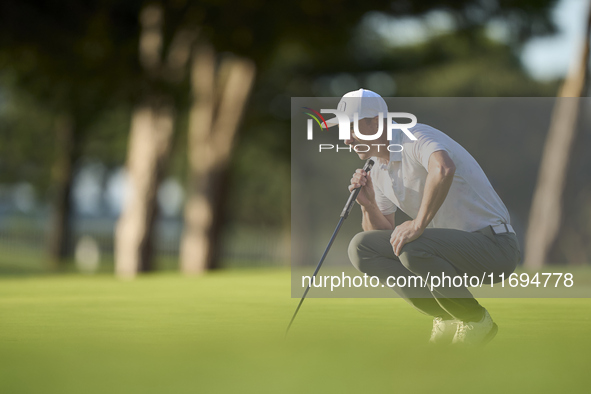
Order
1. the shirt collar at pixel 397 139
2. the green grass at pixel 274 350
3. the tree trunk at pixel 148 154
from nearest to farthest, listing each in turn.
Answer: the green grass at pixel 274 350
the shirt collar at pixel 397 139
the tree trunk at pixel 148 154

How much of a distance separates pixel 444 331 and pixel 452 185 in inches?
29.7

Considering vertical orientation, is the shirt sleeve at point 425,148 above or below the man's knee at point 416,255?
above

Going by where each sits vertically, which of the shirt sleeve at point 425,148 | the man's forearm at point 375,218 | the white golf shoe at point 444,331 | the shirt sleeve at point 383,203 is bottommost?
the white golf shoe at point 444,331

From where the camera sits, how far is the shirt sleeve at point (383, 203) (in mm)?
4430

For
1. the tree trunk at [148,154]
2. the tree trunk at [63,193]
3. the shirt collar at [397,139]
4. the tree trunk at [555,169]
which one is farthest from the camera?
the tree trunk at [63,193]

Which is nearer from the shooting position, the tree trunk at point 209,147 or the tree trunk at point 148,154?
the tree trunk at point 148,154

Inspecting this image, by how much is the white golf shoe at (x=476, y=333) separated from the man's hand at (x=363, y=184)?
867 mm

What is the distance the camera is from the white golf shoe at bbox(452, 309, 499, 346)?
3945 mm

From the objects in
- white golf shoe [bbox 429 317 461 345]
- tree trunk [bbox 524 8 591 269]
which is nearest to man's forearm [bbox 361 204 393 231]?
white golf shoe [bbox 429 317 461 345]

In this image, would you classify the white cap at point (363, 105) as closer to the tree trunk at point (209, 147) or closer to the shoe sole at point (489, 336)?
the shoe sole at point (489, 336)

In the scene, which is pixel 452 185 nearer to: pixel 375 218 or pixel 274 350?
pixel 375 218

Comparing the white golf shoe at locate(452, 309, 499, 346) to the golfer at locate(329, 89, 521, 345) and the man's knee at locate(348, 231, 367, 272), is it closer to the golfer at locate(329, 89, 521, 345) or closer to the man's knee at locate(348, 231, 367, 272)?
the golfer at locate(329, 89, 521, 345)

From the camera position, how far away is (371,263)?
427 cm

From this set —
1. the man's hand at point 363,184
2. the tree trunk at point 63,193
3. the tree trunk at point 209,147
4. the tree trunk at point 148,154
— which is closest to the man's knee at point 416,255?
the man's hand at point 363,184
